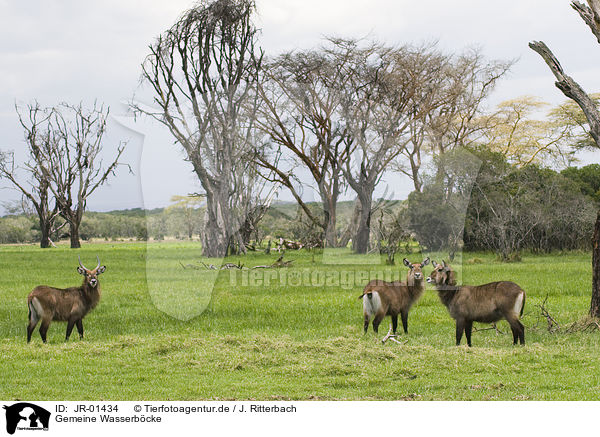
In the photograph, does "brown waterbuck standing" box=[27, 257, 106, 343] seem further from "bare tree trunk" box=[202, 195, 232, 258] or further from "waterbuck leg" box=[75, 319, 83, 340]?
"bare tree trunk" box=[202, 195, 232, 258]

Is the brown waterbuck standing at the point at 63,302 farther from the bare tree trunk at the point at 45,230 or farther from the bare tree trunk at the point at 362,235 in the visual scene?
the bare tree trunk at the point at 45,230

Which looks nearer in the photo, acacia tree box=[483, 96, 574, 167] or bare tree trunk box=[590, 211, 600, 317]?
bare tree trunk box=[590, 211, 600, 317]

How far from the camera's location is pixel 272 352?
773 centimetres

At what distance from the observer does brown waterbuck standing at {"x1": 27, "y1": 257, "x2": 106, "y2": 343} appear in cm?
803

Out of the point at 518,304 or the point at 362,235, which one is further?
the point at 362,235

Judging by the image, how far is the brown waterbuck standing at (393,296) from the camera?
27.1 ft

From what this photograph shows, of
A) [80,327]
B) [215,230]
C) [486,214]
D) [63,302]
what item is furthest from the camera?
[486,214]

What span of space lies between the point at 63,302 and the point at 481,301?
16.8 feet

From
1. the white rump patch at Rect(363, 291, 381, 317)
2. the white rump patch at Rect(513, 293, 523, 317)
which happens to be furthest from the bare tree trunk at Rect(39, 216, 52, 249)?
the white rump patch at Rect(513, 293, 523, 317)

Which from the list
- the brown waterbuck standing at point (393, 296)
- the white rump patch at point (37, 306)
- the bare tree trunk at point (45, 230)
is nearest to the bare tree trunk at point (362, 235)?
the brown waterbuck standing at point (393, 296)

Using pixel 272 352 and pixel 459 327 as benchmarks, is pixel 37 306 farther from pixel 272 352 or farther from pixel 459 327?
pixel 459 327

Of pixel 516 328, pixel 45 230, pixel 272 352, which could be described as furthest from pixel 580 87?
pixel 45 230

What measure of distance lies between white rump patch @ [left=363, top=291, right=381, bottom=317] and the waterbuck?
76 cm
